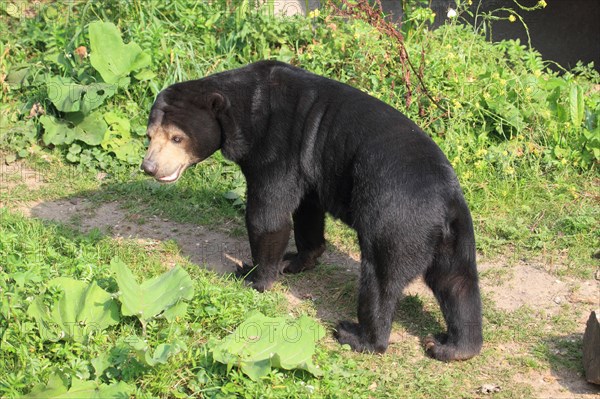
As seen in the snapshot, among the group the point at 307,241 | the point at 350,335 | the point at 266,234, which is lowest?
the point at 350,335

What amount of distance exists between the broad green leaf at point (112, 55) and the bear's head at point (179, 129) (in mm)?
2528

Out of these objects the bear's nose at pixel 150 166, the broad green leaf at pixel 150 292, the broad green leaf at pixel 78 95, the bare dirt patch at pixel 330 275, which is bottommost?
the bare dirt patch at pixel 330 275

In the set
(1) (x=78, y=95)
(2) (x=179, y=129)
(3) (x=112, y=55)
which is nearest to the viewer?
(2) (x=179, y=129)

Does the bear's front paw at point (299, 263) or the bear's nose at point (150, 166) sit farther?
the bear's front paw at point (299, 263)

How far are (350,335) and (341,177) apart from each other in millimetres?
1083

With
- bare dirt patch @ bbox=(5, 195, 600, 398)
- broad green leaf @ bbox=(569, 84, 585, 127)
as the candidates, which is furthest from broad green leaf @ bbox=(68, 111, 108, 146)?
broad green leaf @ bbox=(569, 84, 585, 127)

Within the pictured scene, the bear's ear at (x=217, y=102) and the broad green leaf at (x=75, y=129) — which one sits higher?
the bear's ear at (x=217, y=102)

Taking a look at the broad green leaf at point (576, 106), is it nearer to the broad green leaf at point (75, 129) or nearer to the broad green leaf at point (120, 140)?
the broad green leaf at point (120, 140)

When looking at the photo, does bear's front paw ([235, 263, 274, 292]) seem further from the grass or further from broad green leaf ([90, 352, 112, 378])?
broad green leaf ([90, 352, 112, 378])

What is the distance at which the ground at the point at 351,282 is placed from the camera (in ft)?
18.0

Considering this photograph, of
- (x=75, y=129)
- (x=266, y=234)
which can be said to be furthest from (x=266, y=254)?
(x=75, y=129)

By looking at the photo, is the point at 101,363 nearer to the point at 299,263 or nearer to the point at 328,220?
the point at 299,263

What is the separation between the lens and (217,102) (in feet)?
19.7

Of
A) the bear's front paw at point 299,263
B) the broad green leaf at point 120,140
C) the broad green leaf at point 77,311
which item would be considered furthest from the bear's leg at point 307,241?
the broad green leaf at point 120,140
